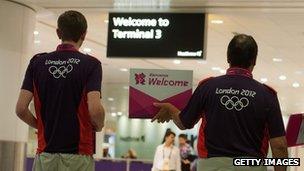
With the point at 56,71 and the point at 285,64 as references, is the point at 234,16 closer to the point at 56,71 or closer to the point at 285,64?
the point at 285,64

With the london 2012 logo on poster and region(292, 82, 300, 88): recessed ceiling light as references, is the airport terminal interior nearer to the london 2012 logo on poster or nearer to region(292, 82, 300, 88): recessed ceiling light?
the london 2012 logo on poster

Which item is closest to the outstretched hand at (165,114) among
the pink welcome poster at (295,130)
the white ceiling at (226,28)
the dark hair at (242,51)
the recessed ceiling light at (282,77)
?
the dark hair at (242,51)

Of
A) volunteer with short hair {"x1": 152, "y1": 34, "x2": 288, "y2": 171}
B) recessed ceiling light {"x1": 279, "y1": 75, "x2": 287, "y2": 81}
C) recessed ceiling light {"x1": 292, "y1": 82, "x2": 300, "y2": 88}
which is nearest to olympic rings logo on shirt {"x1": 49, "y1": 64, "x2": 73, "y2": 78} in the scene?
volunteer with short hair {"x1": 152, "y1": 34, "x2": 288, "y2": 171}

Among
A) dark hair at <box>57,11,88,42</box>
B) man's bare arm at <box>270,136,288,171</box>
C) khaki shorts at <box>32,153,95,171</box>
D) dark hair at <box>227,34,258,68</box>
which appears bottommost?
khaki shorts at <box>32,153,95,171</box>

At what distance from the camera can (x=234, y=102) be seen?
159 inches

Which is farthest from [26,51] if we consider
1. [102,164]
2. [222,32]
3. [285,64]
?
[285,64]

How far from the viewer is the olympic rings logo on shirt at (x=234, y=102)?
4027 millimetres

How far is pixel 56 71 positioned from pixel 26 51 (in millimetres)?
7508

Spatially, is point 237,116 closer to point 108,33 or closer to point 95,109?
point 95,109

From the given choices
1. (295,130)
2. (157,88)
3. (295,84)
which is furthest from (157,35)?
(295,84)

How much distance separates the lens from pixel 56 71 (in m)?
4.32

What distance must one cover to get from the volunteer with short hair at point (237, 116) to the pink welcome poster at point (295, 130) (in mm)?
686

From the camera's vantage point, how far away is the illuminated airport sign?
37.1 ft

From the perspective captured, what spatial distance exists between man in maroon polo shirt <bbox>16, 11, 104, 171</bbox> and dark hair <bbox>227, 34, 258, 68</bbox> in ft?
2.90
